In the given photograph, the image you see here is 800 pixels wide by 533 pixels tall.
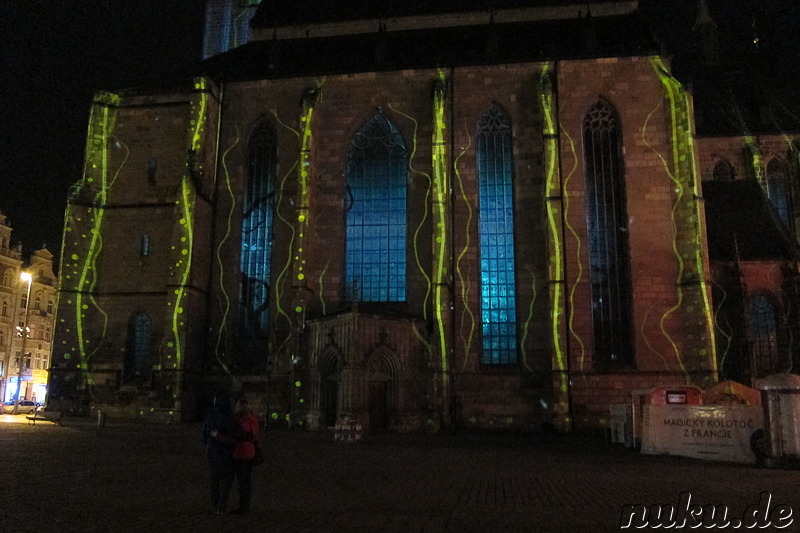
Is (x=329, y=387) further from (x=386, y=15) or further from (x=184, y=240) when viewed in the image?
(x=386, y=15)

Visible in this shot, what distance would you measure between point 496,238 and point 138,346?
16336 mm

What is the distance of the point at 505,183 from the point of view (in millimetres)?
26703

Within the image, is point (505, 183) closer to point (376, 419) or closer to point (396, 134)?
point (396, 134)

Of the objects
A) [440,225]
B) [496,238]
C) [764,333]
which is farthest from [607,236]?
[764,333]

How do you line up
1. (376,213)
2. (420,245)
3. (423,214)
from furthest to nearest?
(376,213), (423,214), (420,245)

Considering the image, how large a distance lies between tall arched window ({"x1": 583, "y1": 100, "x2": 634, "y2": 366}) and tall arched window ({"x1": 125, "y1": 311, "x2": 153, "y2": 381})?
62.4ft

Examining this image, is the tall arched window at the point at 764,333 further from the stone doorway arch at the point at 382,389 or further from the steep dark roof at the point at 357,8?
the steep dark roof at the point at 357,8

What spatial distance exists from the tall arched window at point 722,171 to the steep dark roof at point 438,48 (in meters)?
8.57

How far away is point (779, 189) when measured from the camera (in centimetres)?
3238

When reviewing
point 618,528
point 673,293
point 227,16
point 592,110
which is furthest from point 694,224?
point 227,16

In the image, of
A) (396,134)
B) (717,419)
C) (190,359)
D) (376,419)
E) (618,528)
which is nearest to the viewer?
(618,528)

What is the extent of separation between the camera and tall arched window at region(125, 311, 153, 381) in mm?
27719

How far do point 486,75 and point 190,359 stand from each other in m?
17.3

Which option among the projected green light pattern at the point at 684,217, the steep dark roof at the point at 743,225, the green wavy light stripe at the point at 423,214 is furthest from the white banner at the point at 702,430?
the steep dark roof at the point at 743,225
